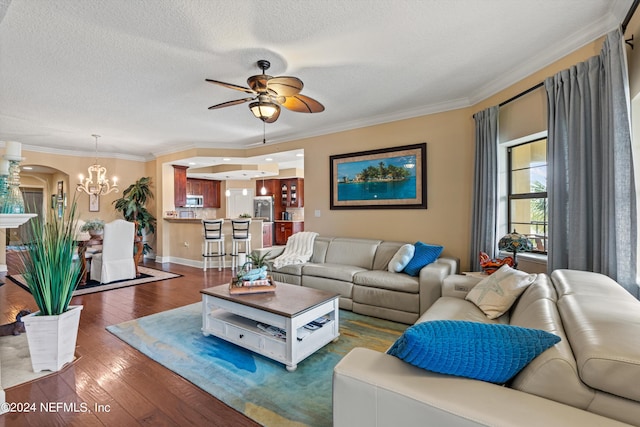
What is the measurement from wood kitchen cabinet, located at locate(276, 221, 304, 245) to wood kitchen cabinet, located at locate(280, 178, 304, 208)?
2.11 feet

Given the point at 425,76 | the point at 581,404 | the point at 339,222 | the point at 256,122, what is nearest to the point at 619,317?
the point at 581,404

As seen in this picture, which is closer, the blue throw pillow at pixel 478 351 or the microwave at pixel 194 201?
the blue throw pillow at pixel 478 351

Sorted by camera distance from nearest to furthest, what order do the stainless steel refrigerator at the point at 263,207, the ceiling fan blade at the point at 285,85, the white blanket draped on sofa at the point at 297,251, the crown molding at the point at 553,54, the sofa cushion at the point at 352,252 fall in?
the crown molding at the point at 553,54 → the ceiling fan blade at the point at 285,85 → the sofa cushion at the point at 352,252 → the white blanket draped on sofa at the point at 297,251 → the stainless steel refrigerator at the point at 263,207

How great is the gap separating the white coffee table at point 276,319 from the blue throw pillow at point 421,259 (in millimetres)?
1145

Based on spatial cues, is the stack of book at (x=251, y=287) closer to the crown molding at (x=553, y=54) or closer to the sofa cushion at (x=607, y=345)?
the sofa cushion at (x=607, y=345)

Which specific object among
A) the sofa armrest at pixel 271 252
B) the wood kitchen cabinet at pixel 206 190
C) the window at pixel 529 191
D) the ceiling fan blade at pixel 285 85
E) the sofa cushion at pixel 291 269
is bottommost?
the sofa cushion at pixel 291 269

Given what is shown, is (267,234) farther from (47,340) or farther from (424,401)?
(424,401)

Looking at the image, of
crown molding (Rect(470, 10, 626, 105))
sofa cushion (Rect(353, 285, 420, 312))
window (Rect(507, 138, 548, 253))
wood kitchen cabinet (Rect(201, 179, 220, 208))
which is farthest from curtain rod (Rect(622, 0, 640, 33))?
wood kitchen cabinet (Rect(201, 179, 220, 208))

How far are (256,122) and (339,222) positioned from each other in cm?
210

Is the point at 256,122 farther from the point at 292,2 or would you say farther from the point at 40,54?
the point at 292,2

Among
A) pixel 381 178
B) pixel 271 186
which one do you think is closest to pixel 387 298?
pixel 381 178

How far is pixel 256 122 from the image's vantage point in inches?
185

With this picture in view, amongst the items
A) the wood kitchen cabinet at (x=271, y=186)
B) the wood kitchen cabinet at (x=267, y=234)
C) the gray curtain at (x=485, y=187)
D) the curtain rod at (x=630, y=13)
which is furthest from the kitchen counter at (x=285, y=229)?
the curtain rod at (x=630, y=13)

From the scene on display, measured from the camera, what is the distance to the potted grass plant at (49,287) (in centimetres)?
222
